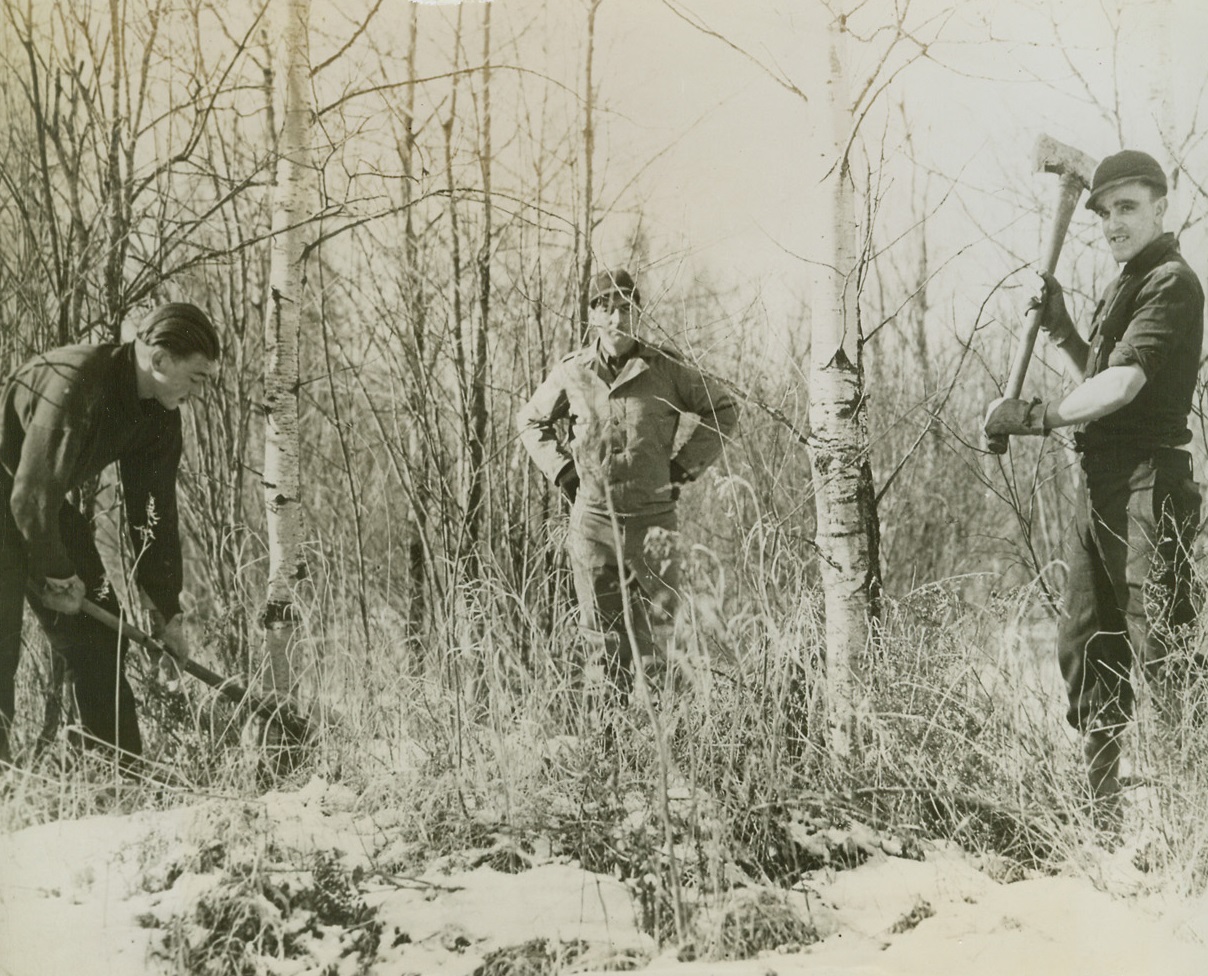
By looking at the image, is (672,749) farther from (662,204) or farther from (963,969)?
(662,204)

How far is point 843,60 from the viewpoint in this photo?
106 inches

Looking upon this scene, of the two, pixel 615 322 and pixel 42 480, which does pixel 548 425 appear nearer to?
pixel 615 322

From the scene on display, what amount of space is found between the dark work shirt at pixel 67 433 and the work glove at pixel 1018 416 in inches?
99.7

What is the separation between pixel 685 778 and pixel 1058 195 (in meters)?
2.09

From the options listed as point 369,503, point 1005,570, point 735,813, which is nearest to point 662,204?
point 369,503

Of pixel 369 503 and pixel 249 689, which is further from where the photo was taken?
pixel 369 503

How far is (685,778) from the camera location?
2633 mm

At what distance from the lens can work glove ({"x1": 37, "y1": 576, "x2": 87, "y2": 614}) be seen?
2539 millimetres

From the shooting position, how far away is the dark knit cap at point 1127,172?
2.64 meters

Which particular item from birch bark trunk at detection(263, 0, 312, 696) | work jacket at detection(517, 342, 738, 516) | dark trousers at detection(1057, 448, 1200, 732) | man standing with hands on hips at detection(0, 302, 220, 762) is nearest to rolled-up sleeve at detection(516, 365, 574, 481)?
work jacket at detection(517, 342, 738, 516)

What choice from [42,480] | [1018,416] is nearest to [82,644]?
[42,480]

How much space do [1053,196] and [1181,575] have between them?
1213mm

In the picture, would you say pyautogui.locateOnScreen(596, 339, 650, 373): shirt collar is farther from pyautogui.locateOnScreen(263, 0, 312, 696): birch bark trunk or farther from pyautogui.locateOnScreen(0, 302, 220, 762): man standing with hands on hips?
pyautogui.locateOnScreen(0, 302, 220, 762): man standing with hands on hips

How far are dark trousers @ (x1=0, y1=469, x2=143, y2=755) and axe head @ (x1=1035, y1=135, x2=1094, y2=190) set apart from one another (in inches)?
122
